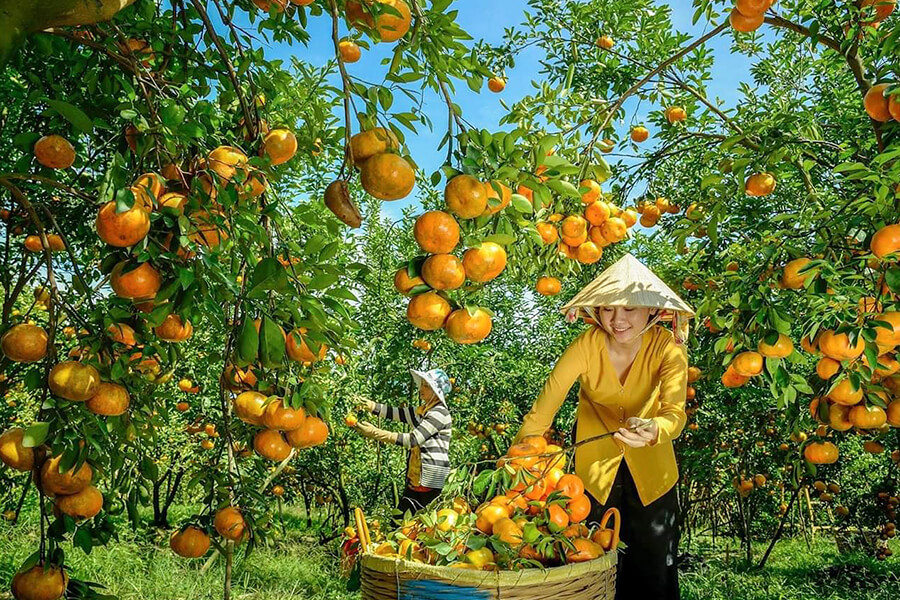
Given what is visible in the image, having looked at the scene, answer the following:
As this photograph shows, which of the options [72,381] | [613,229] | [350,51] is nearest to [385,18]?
[72,381]

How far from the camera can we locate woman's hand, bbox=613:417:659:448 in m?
2.04

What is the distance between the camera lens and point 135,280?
4.48ft

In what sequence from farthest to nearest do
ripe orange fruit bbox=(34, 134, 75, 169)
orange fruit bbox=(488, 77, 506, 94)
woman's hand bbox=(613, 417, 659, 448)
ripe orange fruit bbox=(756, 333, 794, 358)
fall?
orange fruit bbox=(488, 77, 506, 94) → ripe orange fruit bbox=(756, 333, 794, 358) → woman's hand bbox=(613, 417, 659, 448) → ripe orange fruit bbox=(34, 134, 75, 169)

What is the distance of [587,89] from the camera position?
14.3 feet

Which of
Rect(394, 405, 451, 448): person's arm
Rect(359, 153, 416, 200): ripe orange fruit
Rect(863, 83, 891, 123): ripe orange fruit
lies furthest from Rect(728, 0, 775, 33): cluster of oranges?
Rect(394, 405, 451, 448): person's arm

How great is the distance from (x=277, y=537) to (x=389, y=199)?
208 inches

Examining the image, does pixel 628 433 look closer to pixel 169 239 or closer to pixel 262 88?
pixel 169 239

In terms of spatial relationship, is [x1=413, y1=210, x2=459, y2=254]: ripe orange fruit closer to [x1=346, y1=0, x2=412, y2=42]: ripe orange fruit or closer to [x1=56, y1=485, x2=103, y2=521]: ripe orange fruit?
[x1=346, y1=0, x2=412, y2=42]: ripe orange fruit

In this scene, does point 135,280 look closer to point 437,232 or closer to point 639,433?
point 437,232

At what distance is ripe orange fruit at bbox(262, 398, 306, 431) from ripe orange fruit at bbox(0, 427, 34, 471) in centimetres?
53

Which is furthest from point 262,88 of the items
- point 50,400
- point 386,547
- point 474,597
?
point 474,597

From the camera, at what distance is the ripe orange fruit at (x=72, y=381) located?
151cm

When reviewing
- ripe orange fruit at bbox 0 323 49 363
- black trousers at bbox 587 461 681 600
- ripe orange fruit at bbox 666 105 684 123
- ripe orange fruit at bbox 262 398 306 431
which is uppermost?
ripe orange fruit at bbox 666 105 684 123

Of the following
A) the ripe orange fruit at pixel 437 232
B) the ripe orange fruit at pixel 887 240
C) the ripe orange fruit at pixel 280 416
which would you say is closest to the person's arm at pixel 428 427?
the ripe orange fruit at pixel 280 416
